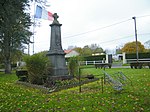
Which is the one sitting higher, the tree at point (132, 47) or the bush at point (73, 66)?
the tree at point (132, 47)

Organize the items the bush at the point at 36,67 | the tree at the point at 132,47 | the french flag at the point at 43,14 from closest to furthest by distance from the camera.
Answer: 1. the bush at the point at 36,67
2. the french flag at the point at 43,14
3. the tree at the point at 132,47

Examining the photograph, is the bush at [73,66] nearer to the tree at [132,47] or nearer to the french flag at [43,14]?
the french flag at [43,14]

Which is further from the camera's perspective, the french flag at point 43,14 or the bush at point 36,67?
the french flag at point 43,14

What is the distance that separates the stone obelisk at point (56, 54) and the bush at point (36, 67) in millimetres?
857

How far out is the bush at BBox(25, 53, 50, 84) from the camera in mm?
9643

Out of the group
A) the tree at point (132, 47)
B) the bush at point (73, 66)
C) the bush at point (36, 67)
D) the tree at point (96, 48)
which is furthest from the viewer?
the tree at point (96, 48)

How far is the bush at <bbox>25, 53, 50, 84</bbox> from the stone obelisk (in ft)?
2.81

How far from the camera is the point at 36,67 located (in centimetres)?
964

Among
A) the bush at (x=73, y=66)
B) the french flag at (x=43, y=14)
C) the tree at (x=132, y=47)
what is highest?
the tree at (x=132, y=47)

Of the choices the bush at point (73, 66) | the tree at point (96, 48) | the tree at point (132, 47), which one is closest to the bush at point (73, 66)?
the bush at point (73, 66)

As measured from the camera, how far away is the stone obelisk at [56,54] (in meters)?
10.6

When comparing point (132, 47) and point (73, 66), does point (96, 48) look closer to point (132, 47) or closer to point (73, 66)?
point (132, 47)

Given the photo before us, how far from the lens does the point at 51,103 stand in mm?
5340

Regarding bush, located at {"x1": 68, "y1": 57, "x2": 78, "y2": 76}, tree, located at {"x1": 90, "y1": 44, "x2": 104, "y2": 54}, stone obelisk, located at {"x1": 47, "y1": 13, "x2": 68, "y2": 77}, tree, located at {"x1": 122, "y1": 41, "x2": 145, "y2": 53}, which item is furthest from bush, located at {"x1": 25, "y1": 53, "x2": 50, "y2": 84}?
tree, located at {"x1": 90, "y1": 44, "x2": 104, "y2": 54}
